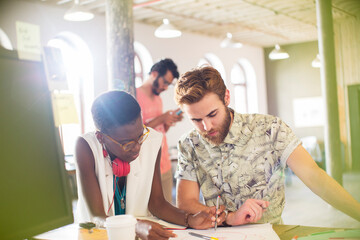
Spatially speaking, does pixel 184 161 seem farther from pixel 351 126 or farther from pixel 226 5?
pixel 351 126

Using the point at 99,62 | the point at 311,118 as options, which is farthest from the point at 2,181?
the point at 311,118

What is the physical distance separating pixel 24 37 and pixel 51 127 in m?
1.00

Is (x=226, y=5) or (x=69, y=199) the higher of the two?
(x=226, y=5)

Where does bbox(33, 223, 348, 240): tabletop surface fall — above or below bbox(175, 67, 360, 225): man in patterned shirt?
below

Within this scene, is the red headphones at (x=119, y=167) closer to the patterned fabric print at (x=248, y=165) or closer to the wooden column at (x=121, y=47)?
the patterned fabric print at (x=248, y=165)

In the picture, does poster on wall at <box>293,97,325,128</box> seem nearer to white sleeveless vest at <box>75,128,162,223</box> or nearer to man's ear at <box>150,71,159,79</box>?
man's ear at <box>150,71,159,79</box>

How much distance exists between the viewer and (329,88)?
5.27m

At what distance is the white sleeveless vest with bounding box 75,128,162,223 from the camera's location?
1.63 meters

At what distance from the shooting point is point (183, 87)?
5.50ft

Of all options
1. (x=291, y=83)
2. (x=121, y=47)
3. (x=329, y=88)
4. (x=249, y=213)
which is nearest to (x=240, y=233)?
(x=249, y=213)

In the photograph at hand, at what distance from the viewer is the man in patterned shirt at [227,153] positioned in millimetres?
1659

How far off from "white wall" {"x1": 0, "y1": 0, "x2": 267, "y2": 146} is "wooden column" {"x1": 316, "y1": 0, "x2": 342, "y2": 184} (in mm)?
3426

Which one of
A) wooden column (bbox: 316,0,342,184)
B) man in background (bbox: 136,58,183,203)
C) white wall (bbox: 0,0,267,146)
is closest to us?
man in background (bbox: 136,58,183,203)

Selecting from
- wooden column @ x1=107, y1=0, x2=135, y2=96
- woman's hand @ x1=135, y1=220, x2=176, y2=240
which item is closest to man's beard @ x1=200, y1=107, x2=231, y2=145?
woman's hand @ x1=135, y1=220, x2=176, y2=240
